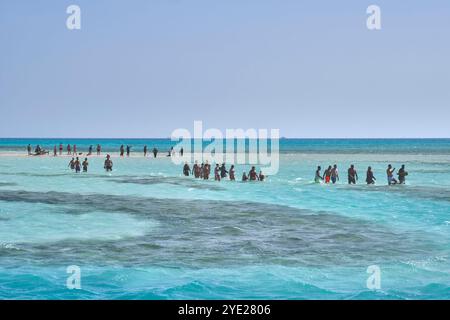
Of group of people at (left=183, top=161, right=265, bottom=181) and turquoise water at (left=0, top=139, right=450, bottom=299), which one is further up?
group of people at (left=183, top=161, right=265, bottom=181)

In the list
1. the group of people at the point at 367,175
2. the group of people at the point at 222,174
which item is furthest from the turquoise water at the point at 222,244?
the group of people at the point at 222,174

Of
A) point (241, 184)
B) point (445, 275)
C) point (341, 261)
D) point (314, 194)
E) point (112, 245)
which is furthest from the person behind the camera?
point (241, 184)

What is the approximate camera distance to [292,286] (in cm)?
1402

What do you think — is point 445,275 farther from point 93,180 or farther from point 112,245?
point 93,180

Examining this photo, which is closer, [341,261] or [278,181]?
[341,261]

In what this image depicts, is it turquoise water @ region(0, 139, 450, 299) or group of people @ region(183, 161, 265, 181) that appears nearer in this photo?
turquoise water @ region(0, 139, 450, 299)

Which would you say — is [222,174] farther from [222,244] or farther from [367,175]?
[222,244]

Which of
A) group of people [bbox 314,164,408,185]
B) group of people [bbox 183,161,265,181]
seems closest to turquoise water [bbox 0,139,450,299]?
group of people [bbox 314,164,408,185]

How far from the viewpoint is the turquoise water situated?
546 inches

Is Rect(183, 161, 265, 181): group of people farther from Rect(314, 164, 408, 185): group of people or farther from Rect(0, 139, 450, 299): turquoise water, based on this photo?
Rect(0, 139, 450, 299): turquoise water

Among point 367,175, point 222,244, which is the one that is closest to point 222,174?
point 367,175

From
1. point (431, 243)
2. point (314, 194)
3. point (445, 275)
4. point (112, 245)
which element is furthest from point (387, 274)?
point (314, 194)

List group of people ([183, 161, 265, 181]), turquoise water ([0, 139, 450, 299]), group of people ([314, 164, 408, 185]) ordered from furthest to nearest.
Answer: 1. group of people ([183, 161, 265, 181])
2. group of people ([314, 164, 408, 185])
3. turquoise water ([0, 139, 450, 299])
